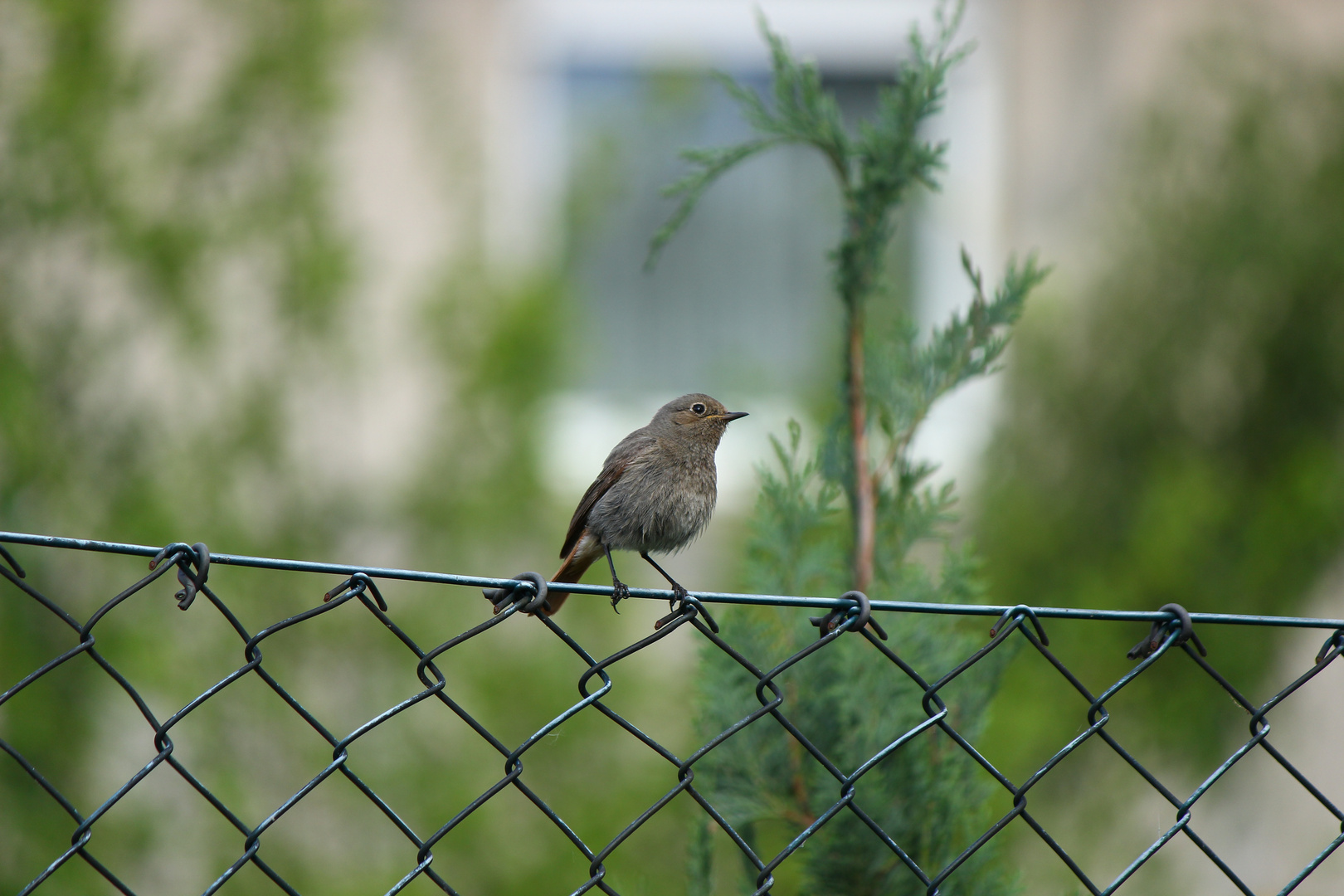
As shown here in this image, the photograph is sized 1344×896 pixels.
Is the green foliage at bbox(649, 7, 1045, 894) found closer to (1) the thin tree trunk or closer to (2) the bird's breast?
(1) the thin tree trunk

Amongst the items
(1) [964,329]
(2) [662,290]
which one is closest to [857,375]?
(1) [964,329]

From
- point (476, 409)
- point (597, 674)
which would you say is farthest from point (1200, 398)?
point (597, 674)

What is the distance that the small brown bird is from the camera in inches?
105

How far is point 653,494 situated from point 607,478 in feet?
0.53

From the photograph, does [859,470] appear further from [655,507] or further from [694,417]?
[694,417]

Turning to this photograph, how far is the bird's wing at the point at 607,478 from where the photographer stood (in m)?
2.75

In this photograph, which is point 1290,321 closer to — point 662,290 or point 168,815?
point 662,290

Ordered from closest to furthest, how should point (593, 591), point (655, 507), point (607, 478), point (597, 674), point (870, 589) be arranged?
1. point (593, 591)
2. point (597, 674)
3. point (870, 589)
4. point (655, 507)
5. point (607, 478)

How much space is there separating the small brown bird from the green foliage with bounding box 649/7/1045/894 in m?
0.40

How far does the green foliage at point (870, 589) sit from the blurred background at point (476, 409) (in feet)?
2.69

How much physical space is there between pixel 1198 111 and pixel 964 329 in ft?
10.9

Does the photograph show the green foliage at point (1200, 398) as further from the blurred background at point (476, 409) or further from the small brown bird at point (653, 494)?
the small brown bird at point (653, 494)

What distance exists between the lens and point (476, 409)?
399 centimetres

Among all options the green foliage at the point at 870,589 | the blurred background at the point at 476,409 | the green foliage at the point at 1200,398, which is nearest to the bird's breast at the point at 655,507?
the green foliage at the point at 870,589
